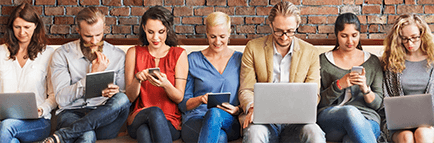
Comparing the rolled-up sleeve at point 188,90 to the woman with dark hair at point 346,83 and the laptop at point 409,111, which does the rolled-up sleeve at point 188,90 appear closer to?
the woman with dark hair at point 346,83

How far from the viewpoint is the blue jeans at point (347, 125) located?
6.54ft

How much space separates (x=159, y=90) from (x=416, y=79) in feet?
5.56

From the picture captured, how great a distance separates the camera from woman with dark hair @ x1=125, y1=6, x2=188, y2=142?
2.36 metres

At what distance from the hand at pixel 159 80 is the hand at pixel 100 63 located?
1.21 ft

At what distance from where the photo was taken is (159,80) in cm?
232

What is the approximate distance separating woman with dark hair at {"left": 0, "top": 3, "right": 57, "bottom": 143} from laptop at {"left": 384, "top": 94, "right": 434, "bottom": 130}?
2096mm

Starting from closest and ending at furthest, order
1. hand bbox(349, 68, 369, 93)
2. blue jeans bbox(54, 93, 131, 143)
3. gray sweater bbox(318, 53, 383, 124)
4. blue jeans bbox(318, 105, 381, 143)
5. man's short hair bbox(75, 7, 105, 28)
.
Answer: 1. blue jeans bbox(318, 105, 381, 143)
2. blue jeans bbox(54, 93, 131, 143)
3. hand bbox(349, 68, 369, 93)
4. gray sweater bbox(318, 53, 383, 124)
5. man's short hair bbox(75, 7, 105, 28)

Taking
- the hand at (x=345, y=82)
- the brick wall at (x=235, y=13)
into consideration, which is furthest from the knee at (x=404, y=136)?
the brick wall at (x=235, y=13)

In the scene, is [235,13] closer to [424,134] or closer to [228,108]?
[228,108]

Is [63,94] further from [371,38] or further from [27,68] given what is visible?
[371,38]

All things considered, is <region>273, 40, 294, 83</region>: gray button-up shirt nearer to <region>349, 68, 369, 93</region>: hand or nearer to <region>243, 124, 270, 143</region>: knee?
<region>349, 68, 369, 93</region>: hand

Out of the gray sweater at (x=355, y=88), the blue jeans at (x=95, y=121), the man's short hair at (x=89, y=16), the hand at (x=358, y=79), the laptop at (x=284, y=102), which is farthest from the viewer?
the man's short hair at (x=89, y=16)

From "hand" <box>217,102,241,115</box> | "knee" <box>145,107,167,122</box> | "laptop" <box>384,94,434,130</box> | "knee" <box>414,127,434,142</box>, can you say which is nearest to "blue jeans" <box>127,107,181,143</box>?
"knee" <box>145,107,167,122</box>

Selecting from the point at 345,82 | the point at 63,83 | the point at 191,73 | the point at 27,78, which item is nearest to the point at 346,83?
the point at 345,82
